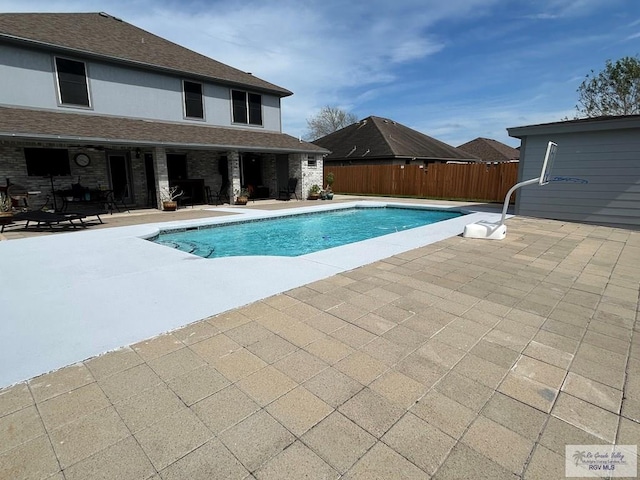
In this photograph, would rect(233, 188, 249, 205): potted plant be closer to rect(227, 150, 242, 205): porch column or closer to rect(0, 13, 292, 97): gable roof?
rect(227, 150, 242, 205): porch column

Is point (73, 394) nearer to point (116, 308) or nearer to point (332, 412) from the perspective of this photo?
point (116, 308)

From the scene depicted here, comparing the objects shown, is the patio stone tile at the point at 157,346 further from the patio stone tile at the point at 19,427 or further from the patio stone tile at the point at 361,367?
the patio stone tile at the point at 361,367

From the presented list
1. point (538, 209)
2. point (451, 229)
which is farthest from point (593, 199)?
point (451, 229)

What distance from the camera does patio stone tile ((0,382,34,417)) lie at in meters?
2.10

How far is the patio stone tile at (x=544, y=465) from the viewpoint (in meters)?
1.67

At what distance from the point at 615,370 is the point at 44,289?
603cm

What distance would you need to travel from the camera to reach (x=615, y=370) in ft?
8.43

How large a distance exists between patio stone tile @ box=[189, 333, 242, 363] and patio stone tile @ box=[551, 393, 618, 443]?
238cm

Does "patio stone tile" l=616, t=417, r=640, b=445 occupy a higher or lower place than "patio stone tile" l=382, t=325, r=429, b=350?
lower

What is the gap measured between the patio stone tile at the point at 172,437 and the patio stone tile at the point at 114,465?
0.04 metres

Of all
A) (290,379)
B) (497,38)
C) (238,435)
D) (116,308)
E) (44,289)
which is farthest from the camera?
(497,38)

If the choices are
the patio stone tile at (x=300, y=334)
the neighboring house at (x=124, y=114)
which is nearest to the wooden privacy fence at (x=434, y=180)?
the neighboring house at (x=124, y=114)

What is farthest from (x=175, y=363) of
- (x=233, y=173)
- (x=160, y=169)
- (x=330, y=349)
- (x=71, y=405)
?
(x=233, y=173)

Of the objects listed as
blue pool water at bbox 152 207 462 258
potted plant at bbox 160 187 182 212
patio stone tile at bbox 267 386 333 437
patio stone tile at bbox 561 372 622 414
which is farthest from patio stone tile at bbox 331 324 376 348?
potted plant at bbox 160 187 182 212
